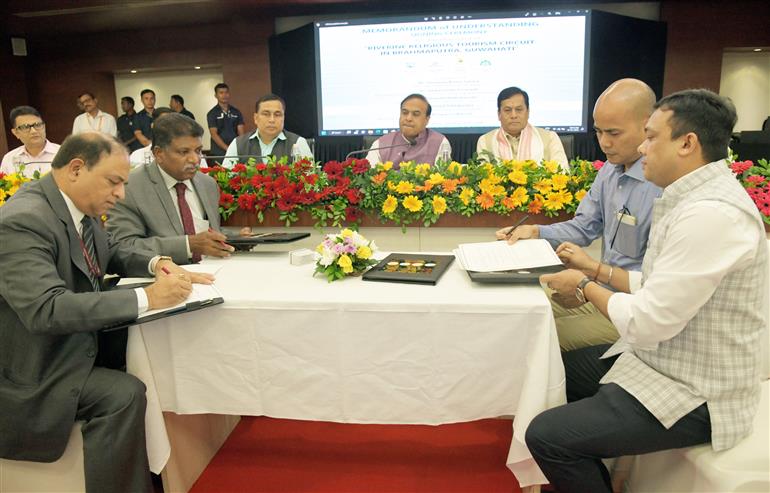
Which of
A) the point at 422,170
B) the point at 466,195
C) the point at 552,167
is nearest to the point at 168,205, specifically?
the point at 422,170

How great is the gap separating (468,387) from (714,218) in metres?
0.76

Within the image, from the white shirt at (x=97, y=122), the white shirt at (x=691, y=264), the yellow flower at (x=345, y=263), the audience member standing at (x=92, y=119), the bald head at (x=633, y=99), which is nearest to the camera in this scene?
the white shirt at (x=691, y=264)

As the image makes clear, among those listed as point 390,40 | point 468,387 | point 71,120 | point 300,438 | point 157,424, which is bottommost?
point 300,438

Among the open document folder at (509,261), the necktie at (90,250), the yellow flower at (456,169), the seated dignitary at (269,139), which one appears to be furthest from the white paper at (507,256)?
the seated dignitary at (269,139)

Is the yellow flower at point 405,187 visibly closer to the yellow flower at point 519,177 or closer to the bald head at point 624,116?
the yellow flower at point 519,177

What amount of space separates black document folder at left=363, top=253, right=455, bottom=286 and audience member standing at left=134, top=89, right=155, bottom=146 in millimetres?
7541

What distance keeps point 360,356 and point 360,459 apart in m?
0.68

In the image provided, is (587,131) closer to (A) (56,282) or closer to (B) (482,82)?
(B) (482,82)

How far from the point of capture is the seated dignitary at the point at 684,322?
1.14 m

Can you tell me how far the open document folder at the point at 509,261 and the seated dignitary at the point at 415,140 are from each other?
198 centimetres

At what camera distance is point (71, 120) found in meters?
9.53

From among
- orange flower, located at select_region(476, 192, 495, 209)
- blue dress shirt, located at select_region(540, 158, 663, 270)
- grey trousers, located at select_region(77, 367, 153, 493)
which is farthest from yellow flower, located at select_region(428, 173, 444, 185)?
grey trousers, located at select_region(77, 367, 153, 493)

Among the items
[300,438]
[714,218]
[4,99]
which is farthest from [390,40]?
[4,99]

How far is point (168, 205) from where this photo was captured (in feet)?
7.16
